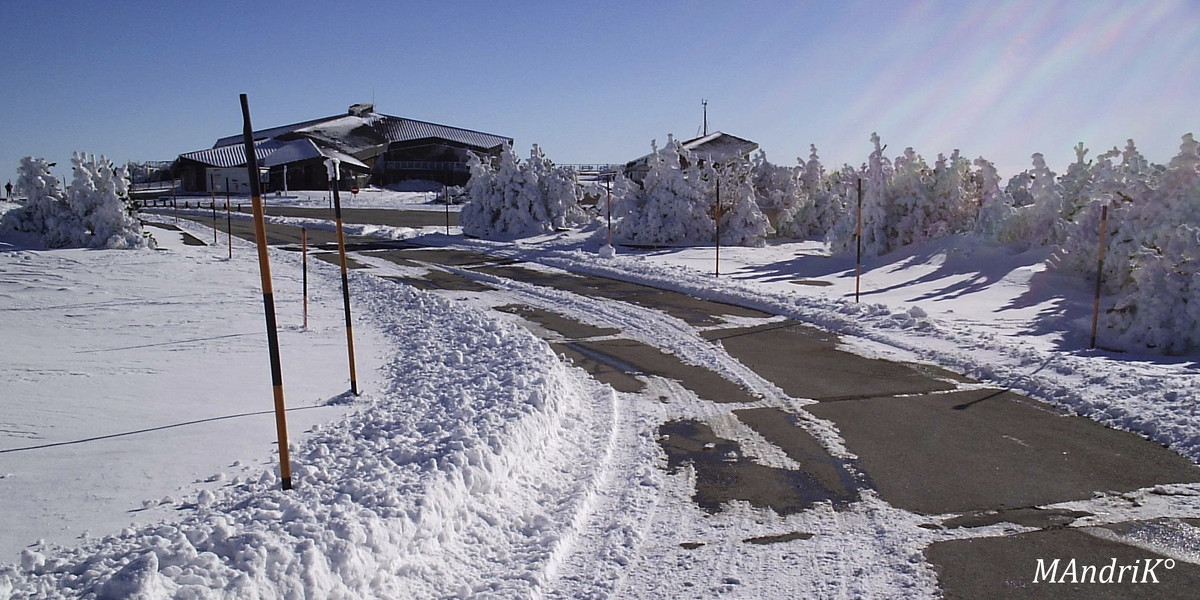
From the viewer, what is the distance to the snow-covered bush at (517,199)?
32.8 metres

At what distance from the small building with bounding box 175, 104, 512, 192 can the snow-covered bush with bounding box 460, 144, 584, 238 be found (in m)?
34.5

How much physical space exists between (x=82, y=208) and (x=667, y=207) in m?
18.8

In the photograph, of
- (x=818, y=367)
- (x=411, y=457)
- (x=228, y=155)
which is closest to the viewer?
(x=411, y=457)

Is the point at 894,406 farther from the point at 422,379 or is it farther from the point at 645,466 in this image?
the point at 422,379

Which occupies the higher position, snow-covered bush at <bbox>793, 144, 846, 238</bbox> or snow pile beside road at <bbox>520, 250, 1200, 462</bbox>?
snow-covered bush at <bbox>793, 144, 846, 238</bbox>

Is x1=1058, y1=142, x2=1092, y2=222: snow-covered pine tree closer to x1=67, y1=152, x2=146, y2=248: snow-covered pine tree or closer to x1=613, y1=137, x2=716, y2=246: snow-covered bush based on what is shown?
x1=613, y1=137, x2=716, y2=246: snow-covered bush

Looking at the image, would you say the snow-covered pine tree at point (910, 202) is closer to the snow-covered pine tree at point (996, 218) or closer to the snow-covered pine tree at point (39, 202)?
the snow-covered pine tree at point (996, 218)

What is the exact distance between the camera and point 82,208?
83.1 ft

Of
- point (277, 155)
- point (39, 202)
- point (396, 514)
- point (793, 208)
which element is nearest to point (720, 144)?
point (793, 208)

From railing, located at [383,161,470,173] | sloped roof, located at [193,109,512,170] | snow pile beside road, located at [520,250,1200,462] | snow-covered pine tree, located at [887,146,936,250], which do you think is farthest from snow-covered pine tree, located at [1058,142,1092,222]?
railing, located at [383,161,470,173]

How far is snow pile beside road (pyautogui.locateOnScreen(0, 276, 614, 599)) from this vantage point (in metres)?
3.86

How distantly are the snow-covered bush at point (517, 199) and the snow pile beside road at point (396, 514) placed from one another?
24.8 metres

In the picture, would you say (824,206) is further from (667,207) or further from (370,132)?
(370,132)

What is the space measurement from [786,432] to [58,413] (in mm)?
6350
